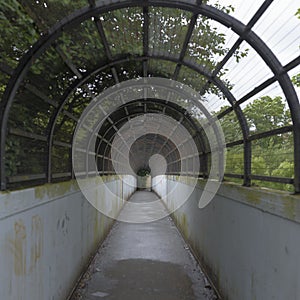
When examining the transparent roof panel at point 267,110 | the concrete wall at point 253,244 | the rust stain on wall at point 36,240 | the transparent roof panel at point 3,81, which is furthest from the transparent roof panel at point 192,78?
the rust stain on wall at point 36,240

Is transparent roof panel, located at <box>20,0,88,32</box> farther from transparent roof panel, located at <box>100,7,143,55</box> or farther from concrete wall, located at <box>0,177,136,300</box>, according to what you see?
concrete wall, located at <box>0,177,136,300</box>

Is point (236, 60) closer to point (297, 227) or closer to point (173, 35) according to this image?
point (173, 35)

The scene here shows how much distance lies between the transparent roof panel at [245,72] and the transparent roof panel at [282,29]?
0.85ft

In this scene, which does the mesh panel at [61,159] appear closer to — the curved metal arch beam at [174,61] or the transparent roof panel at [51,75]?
the curved metal arch beam at [174,61]

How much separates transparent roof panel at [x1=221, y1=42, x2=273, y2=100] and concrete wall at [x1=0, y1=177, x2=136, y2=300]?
244 centimetres

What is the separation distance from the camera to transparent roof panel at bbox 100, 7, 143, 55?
3.97m

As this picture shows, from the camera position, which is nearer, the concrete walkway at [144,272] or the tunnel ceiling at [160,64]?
the tunnel ceiling at [160,64]

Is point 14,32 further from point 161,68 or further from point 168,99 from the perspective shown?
point 168,99

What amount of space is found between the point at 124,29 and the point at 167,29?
483mm

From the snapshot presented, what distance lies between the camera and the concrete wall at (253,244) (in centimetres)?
262

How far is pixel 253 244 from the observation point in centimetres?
355

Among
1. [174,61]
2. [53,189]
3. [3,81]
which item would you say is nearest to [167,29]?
[174,61]

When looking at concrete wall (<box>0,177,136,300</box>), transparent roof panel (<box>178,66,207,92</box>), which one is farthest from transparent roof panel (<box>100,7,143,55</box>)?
concrete wall (<box>0,177,136,300</box>)

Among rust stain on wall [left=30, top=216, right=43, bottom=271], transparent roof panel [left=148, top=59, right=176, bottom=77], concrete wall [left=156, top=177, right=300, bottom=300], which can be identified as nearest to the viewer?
concrete wall [left=156, top=177, right=300, bottom=300]
